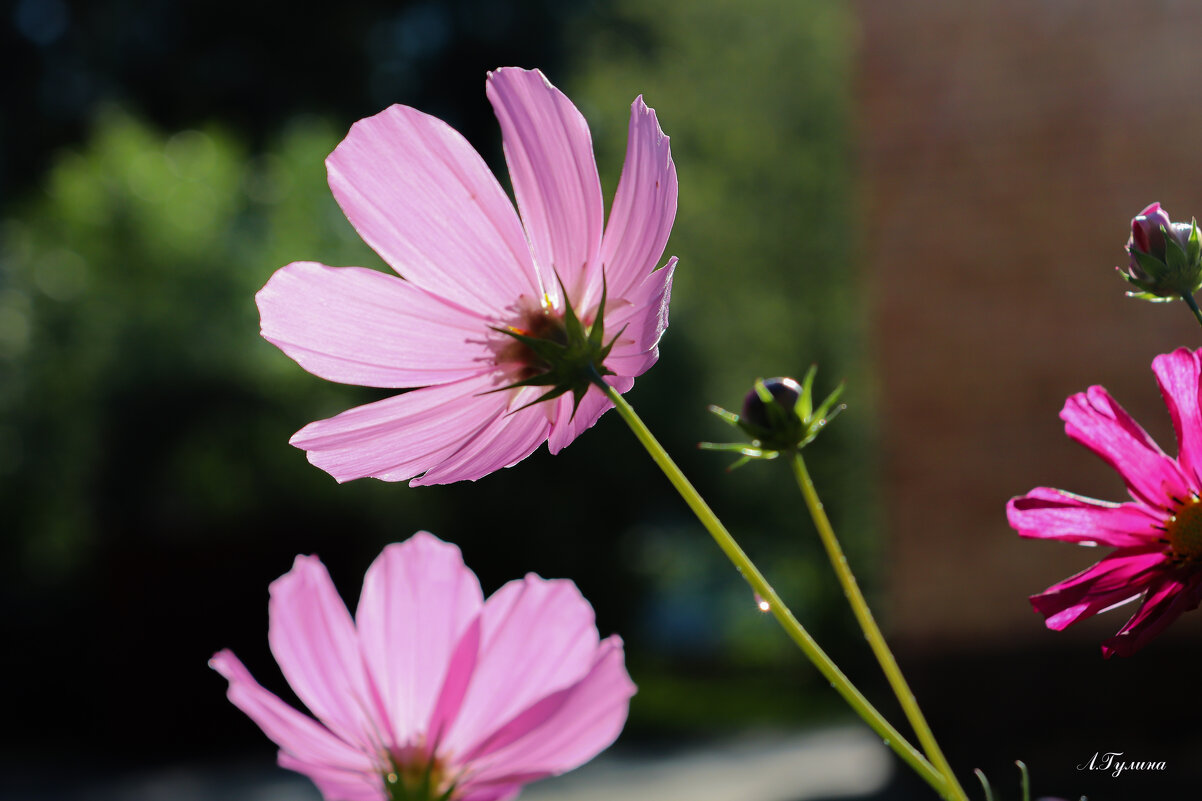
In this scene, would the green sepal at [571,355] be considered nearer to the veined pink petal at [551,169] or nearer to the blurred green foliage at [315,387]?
the veined pink petal at [551,169]

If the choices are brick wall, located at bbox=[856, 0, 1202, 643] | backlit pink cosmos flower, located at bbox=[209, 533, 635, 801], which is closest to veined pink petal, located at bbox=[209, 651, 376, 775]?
backlit pink cosmos flower, located at bbox=[209, 533, 635, 801]

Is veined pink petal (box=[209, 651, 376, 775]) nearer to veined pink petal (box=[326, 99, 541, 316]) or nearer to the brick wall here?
veined pink petal (box=[326, 99, 541, 316])

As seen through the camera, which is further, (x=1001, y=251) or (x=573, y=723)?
(x=1001, y=251)

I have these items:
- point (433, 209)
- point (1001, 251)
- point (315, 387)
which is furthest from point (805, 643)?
point (315, 387)

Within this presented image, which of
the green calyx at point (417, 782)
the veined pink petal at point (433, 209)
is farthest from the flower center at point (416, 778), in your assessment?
the veined pink petal at point (433, 209)

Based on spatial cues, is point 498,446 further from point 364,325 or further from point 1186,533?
point 1186,533

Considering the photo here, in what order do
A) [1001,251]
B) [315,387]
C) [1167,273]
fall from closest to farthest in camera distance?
[1167,273] → [1001,251] → [315,387]

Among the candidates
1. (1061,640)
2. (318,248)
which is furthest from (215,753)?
(1061,640)
